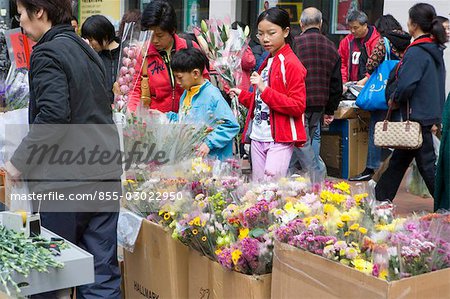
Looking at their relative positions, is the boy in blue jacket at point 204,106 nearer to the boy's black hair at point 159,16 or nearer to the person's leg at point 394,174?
the boy's black hair at point 159,16

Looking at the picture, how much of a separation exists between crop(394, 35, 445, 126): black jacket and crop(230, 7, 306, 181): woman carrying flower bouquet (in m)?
1.42

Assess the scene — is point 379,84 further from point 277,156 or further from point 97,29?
point 97,29

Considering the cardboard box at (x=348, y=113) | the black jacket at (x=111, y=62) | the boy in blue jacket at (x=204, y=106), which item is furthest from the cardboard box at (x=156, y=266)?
the cardboard box at (x=348, y=113)

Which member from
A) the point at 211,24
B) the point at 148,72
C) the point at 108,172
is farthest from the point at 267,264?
the point at 211,24

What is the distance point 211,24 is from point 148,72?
0.84m

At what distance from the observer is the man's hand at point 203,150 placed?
159 inches

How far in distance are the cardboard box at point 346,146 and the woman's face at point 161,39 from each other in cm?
323

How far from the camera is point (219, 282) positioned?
2.97 m

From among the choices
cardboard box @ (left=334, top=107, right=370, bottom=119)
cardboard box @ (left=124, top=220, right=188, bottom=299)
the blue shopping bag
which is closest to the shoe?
cardboard box @ (left=334, top=107, right=370, bottom=119)

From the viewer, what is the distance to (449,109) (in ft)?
13.3

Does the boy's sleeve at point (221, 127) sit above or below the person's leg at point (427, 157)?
above

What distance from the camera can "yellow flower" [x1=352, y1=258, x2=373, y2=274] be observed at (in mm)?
2301

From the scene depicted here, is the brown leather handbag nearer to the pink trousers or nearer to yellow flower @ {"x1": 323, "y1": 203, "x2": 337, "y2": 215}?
the pink trousers

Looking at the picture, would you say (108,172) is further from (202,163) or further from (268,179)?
(268,179)
